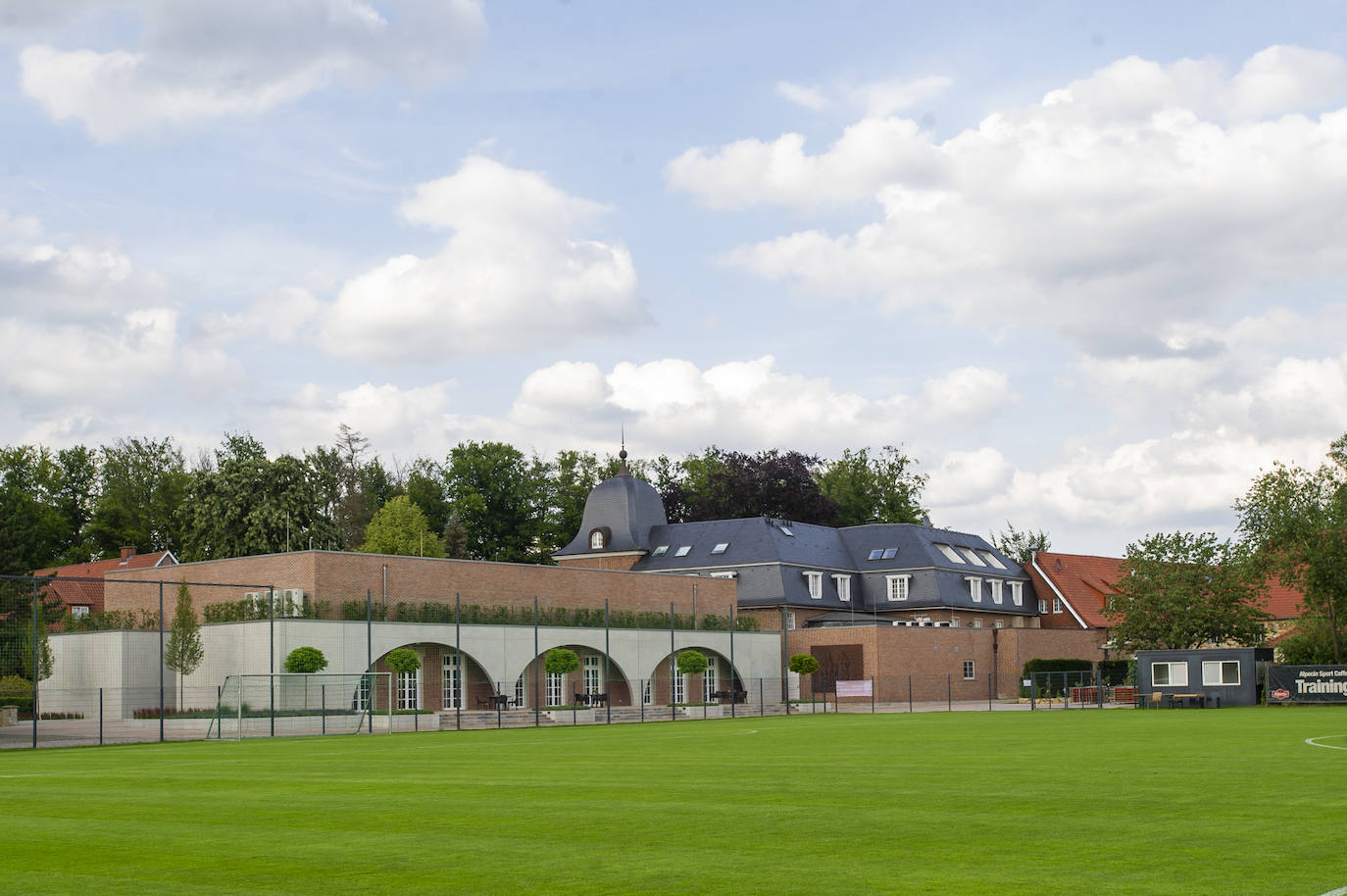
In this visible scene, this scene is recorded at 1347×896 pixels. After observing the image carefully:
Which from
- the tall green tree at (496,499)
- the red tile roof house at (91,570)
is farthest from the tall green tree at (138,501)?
the tall green tree at (496,499)

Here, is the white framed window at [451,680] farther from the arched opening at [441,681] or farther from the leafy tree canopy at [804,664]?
the leafy tree canopy at [804,664]

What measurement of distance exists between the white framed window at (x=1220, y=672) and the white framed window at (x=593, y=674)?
77.8ft

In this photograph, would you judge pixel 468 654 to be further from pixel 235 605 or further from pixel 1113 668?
pixel 1113 668

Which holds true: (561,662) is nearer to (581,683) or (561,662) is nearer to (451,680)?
(451,680)

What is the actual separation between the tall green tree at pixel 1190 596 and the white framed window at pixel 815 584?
54.5 ft

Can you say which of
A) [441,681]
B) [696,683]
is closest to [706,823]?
[441,681]

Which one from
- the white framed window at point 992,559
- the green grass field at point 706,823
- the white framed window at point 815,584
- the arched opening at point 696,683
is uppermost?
the white framed window at point 992,559

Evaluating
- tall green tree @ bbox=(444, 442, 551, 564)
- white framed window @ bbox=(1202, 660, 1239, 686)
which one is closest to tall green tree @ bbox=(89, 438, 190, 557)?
tall green tree @ bbox=(444, 442, 551, 564)

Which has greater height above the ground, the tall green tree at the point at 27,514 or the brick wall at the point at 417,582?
the tall green tree at the point at 27,514

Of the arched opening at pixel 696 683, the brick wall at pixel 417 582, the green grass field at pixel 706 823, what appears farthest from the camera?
the arched opening at pixel 696 683

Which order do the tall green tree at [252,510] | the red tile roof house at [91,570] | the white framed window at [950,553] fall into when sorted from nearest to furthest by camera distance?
the red tile roof house at [91,570], the tall green tree at [252,510], the white framed window at [950,553]

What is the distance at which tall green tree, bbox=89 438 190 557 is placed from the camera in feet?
306

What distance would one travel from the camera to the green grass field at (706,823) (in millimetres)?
8938

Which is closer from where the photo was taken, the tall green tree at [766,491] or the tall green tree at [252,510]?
the tall green tree at [252,510]
